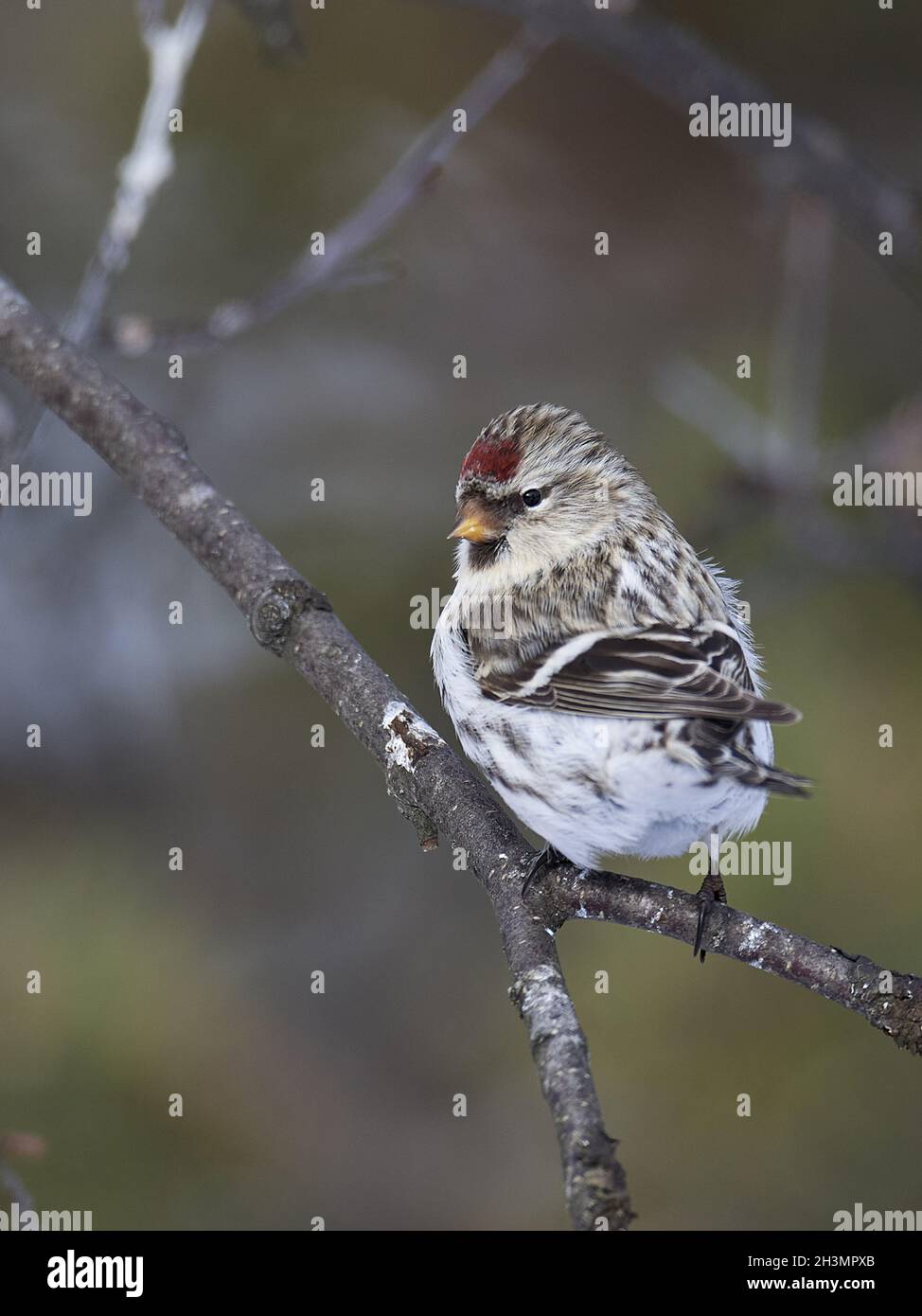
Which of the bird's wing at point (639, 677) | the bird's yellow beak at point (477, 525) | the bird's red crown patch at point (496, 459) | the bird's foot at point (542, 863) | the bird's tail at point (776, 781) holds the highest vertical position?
the bird's red crown patch at point (496, 459)

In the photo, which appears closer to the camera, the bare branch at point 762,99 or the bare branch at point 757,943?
the bare branch at point 757,943

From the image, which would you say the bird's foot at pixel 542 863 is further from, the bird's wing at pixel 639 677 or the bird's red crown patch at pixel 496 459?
the bird's red crown patch at pixel 496 459

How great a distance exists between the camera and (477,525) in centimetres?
248

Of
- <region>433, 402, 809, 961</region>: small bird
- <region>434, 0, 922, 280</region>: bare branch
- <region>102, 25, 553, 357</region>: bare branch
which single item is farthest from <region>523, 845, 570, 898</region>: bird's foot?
<region>434, 0, 922, 280</region>: bare branch

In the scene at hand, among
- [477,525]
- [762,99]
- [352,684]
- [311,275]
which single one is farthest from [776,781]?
[762,99]

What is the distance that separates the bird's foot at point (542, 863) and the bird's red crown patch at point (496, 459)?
731 mm

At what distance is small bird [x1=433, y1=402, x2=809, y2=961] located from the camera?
205 cm

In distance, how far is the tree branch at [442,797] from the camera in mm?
1475

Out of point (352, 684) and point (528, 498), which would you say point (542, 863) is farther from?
point (528, 498)

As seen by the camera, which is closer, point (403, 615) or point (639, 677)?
point (639, 677)

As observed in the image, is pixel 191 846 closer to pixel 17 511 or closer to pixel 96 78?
pixel 17 511

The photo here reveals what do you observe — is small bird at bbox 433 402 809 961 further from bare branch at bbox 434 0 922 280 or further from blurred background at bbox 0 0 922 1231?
bare branch at bbox 434 0 922 280

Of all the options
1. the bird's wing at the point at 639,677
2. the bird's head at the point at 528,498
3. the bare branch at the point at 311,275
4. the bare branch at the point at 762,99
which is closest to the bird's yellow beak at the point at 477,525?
the bird's head at the point at 528,498

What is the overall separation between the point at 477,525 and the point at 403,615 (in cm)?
161
